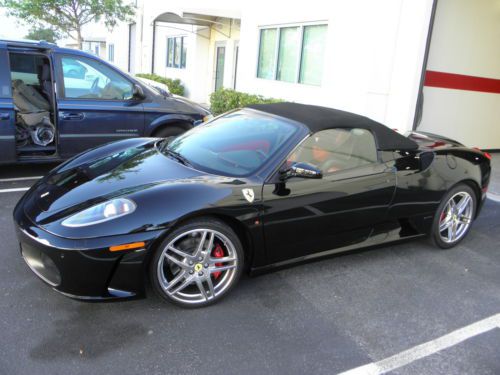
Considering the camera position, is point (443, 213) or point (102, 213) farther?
point (443, 213)

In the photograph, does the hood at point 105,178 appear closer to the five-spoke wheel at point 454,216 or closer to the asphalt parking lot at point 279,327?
the asphalt parking lot at point 279,327

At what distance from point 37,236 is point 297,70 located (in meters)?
8.54

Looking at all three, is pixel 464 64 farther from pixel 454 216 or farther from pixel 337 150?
pixel 337 150

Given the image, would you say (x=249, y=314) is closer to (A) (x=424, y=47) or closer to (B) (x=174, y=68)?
(A) (x=424, y=47)

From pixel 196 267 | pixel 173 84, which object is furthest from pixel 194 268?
pixel 173 84

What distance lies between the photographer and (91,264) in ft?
8.82

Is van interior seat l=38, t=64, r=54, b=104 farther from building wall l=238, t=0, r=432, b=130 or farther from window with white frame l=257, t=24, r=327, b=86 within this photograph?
window with white frame l=257, t=24, r=327, b=86

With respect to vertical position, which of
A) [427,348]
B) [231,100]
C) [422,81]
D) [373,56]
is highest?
[373,56]

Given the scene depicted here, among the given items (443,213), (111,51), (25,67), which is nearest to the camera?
(443,213)

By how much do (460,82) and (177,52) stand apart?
41.3 feet

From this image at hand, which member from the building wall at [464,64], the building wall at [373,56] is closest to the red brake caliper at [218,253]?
the building wall at [373,56]

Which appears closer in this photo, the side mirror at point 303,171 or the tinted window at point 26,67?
the side mirror at point 303,171

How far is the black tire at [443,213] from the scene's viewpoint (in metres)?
4.32

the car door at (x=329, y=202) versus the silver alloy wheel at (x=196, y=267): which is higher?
the car door at (x=329, y=202)
